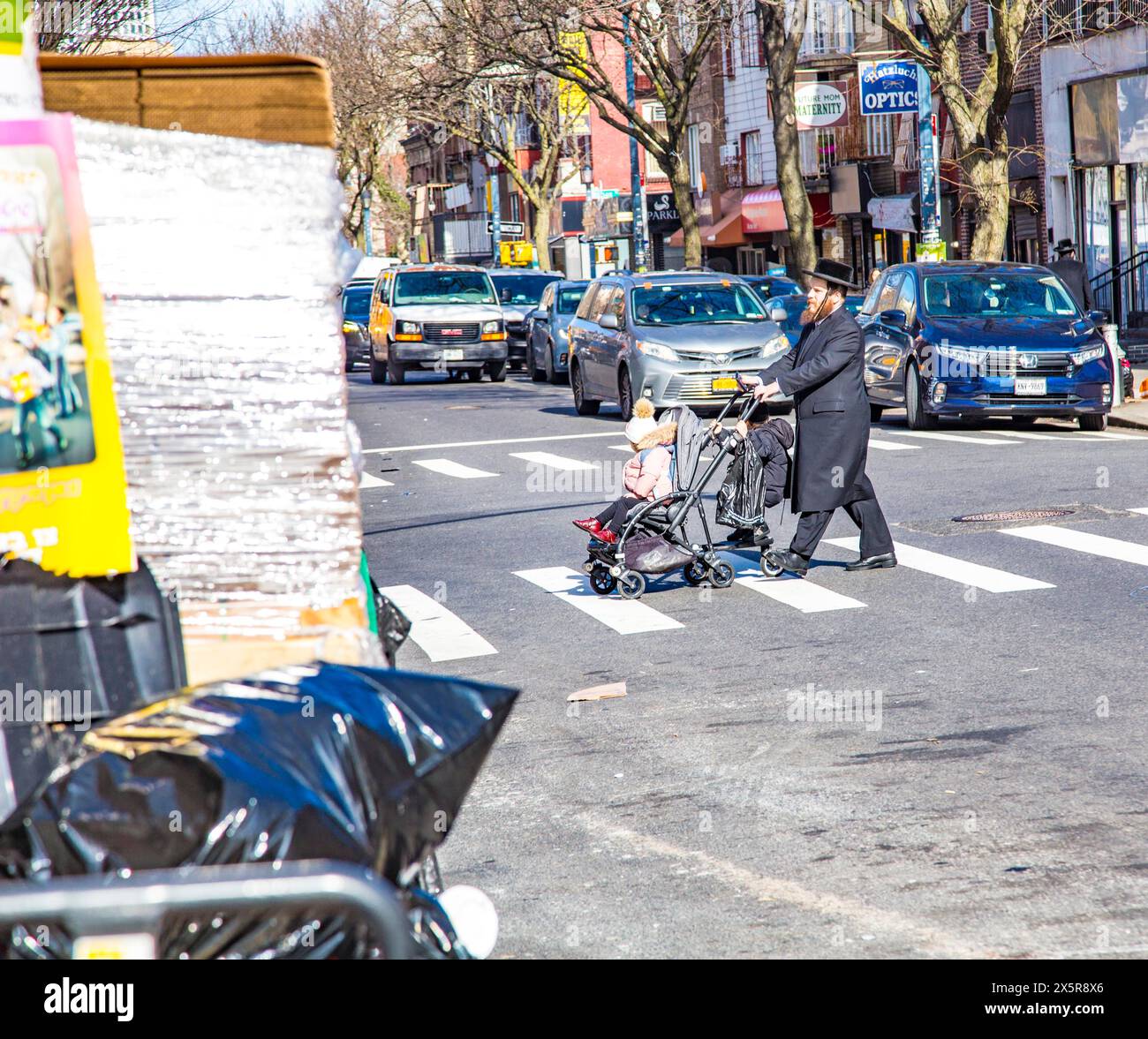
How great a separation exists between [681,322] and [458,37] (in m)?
21.9

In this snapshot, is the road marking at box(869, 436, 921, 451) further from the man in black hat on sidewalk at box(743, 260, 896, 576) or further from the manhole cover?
the man in black hat on sidewalk at box(743, 260, 896, 576)

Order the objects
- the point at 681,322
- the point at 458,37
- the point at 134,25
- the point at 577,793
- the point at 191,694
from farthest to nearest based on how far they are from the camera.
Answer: the point at 458,37 → the point at 134,25 → the point at 681,322 → the point at 577,793 → the point at 191,694

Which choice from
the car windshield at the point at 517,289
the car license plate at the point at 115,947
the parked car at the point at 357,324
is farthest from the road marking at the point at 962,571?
the car windshield at the point at 517,289

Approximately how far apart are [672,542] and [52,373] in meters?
7.74

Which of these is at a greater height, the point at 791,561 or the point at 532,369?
the point at 532,369

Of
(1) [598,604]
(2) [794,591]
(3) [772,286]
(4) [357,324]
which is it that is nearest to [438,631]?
(1) [598,604]

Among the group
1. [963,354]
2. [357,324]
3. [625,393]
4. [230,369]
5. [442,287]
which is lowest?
[625,393]

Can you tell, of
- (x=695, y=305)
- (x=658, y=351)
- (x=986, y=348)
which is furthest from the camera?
(x=695, y=305)

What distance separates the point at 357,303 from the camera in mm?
39562

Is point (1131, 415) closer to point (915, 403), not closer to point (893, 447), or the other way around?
point (915, 403)

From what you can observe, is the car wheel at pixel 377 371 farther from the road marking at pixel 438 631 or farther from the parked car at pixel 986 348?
the road marking at pixel 438 631
